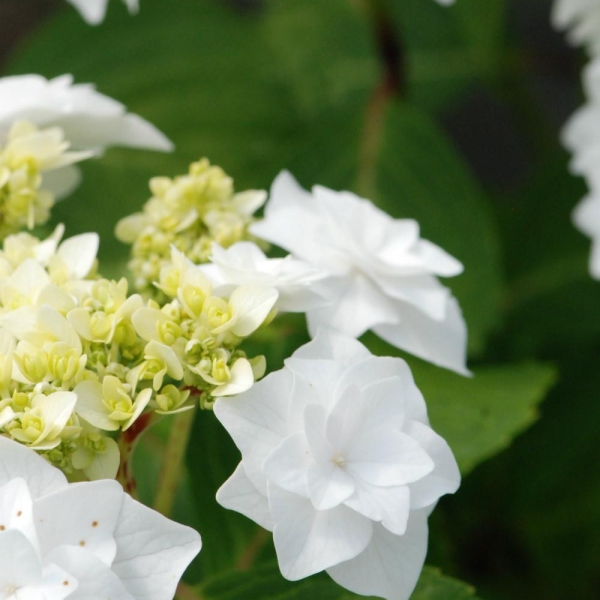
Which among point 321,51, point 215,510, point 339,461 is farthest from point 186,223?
point 321,51

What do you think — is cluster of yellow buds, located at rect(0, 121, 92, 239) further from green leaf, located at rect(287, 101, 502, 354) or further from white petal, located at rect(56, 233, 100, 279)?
green leaf, located at rect(287, 101, 502, 354)

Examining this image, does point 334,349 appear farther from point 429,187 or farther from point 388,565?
point 429,187

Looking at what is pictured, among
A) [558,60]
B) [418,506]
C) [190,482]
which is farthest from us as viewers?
[558,60]

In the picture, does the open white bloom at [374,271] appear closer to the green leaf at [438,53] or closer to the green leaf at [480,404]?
the green leaf at [480,404]

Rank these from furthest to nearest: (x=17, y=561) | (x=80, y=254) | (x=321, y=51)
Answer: (x=321, y=51)
(x=80, y=254)
(x=17, y=561)

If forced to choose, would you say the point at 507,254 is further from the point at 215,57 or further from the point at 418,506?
the point at 418,506

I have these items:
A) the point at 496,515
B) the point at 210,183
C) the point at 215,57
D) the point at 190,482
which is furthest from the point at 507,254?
the point at 210,183
